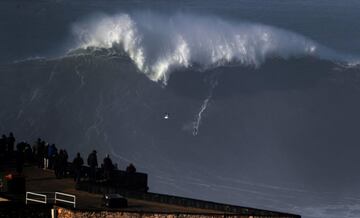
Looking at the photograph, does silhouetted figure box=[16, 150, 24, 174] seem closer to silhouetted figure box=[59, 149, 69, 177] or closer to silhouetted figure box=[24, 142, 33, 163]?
silhouetted figure box=[59, 149, 69, 177]

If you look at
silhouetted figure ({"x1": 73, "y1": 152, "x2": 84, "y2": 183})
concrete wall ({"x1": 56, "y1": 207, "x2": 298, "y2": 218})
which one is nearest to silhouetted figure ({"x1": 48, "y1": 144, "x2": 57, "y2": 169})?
silhouetted figure ({"x1": 73, "y1": 152, "x2": 84, "y2": 183})

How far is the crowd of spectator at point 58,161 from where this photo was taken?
42.7 meters

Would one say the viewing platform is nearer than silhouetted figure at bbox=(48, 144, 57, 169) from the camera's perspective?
Yes

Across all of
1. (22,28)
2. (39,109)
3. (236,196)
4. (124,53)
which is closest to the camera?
(236,196)

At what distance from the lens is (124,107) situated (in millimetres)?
78938

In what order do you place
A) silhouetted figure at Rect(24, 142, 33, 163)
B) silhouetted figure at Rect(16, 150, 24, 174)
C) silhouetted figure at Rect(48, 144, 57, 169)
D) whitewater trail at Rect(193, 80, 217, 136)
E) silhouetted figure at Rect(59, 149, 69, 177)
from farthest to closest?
whitewater trail at Rect(193, 80, 217, 136) < silhouetted figure at Rect(24, 142, 33, 163) < silhouetted figure at Rect(48, 144, 57, 169) < silhouetted figure at Rect(16, 150, 24, 174) < silhouetted figure at Rect(59, 149, 69, 177)

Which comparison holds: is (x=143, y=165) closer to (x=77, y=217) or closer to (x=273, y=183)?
(x=273, y=183)

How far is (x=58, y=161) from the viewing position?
43375 mm

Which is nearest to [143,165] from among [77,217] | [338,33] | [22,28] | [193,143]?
[193,143]

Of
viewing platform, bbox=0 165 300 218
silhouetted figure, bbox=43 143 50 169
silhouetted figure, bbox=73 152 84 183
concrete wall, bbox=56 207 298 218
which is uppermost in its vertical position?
silhouetted figure, bbox=43 143 50 169

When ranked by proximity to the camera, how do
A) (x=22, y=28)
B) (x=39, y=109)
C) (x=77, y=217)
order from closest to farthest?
(x=77, y=217) → (x=39, y=109) → (x=22, y=28)

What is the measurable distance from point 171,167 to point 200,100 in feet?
33.3

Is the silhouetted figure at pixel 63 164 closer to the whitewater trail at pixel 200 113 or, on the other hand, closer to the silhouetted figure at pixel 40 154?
the silhouetted figure at pixel 40 154

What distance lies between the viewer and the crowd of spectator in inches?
1679
